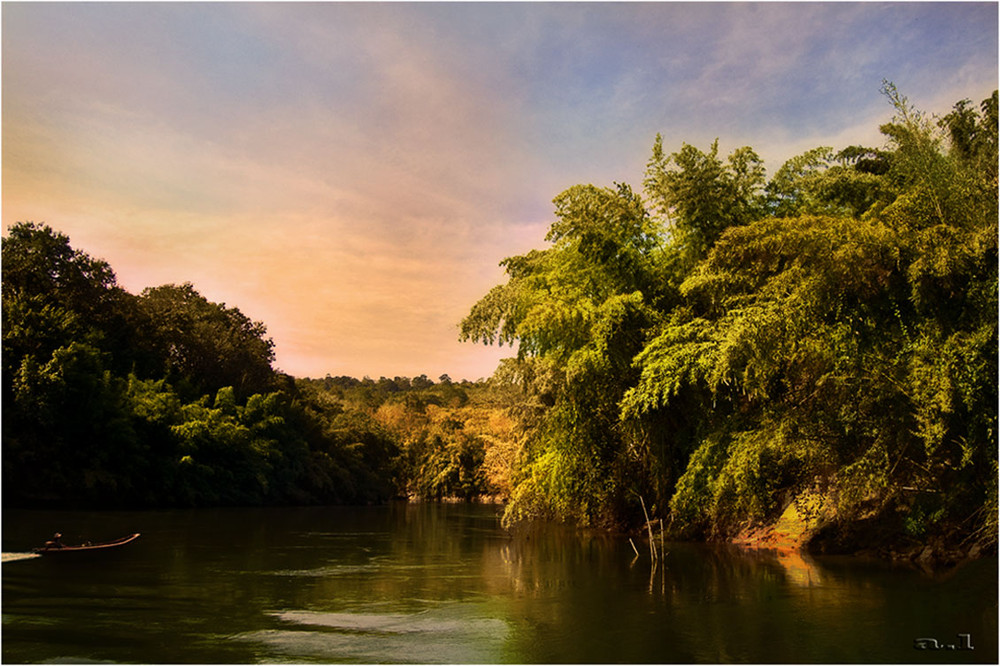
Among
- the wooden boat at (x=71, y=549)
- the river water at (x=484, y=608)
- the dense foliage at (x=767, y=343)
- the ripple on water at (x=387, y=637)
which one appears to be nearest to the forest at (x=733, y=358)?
the dense foliage at (x=767, y=343)

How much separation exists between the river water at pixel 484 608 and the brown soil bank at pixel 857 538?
0.91 m

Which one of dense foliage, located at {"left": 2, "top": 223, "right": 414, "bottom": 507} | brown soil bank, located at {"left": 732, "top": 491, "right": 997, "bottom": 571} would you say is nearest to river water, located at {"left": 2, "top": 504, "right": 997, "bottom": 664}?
brown soil bank, located at {"left": 732, "top": 491, "right": 997, "bottom": 571}

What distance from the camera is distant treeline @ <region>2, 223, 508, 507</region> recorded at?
3644 centimetres

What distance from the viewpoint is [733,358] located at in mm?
16875

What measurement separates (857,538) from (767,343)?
7.01 metres

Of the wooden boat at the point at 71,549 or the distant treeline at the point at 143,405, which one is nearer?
the wooden boat at the point at 71,549

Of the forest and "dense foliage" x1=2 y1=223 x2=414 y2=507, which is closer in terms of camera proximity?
the forest

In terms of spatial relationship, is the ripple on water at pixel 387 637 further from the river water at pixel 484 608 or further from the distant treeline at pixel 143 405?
the distant treeline at pixel 143 405

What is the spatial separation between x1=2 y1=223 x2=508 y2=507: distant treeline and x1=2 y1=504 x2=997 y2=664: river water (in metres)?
17.4

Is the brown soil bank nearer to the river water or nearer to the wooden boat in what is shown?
the river water

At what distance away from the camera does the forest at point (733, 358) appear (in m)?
15.0

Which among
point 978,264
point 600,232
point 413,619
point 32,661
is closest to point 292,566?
point 413,619

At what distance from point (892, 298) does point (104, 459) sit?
129 ft

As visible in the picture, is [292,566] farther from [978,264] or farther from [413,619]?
[978,264]
